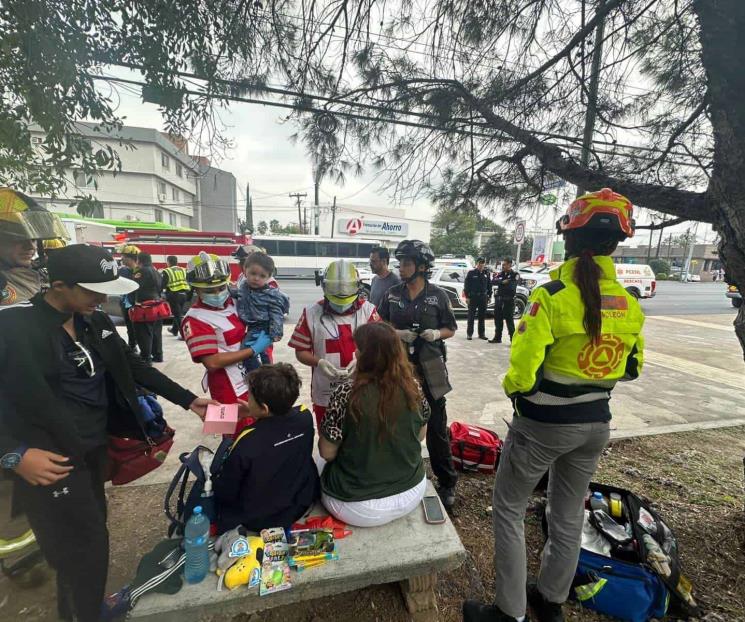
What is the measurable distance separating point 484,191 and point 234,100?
83.0 inches

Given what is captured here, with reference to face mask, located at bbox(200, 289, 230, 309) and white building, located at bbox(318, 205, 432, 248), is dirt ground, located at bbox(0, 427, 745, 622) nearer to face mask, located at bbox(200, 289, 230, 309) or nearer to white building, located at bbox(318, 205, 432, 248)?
face mask, located at bbox(200, 289, 230, 309)

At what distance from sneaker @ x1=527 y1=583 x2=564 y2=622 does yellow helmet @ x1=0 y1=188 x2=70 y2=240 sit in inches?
155

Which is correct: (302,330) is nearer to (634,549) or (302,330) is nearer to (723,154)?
(634,549)

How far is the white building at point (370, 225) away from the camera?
34.5m

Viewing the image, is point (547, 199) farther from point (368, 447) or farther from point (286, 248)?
point (286, 248)

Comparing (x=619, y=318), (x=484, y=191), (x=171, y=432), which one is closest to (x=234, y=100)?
(x=484, y=191)

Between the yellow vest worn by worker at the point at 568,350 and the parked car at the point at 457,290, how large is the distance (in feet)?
28.7

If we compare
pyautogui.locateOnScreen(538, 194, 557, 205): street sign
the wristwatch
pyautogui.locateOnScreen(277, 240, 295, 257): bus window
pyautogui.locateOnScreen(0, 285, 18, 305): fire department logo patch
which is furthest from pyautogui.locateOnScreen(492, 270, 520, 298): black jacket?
pyautogui.locateOnScreen(277, 240, 295, 257): bus window

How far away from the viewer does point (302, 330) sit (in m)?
2.56

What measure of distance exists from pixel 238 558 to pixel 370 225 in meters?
34.9

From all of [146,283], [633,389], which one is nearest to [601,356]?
[633,389]

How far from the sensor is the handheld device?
1.85m

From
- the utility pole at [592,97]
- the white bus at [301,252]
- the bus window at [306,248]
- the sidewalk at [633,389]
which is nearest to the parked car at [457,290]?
the sidewalk at [633,389]

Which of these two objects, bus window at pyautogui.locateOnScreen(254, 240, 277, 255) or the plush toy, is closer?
the plush toy
